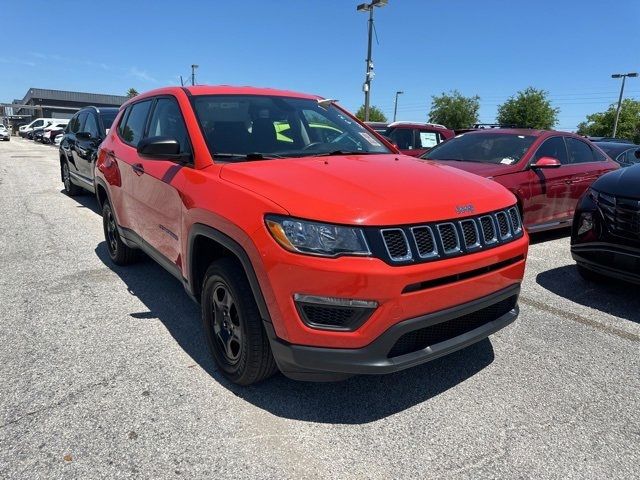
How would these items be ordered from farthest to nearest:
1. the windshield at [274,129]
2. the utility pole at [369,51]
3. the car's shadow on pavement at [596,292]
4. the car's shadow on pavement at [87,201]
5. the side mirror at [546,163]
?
the utility pole at [369,51] < the car's shadow on pavement at [87,201] < the side mirror at [546,163] < the car's shadow on pavement at [596,292] < the windshield at [274,129]

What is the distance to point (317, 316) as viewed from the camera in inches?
88.2

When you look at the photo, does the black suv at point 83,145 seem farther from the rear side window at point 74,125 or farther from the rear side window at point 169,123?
the rear side window at point 169,123

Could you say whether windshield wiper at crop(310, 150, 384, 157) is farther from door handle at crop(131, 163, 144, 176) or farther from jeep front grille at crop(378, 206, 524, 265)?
door handle at crop(131, 163, 144, 176)

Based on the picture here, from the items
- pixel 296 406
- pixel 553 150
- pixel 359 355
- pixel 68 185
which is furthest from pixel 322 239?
pixel 68 185

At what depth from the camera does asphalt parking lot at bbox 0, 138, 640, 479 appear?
7.25 feet

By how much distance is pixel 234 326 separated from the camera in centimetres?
273

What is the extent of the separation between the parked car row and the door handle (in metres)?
0.02

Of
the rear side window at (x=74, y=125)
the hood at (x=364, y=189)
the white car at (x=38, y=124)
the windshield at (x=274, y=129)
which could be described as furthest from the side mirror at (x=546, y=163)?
the white car at (x=38, y=124)

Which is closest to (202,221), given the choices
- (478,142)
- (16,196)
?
(478,142)

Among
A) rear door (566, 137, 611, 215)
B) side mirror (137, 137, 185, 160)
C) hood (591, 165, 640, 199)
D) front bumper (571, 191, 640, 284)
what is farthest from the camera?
rear door (566, 137, 611, 215)

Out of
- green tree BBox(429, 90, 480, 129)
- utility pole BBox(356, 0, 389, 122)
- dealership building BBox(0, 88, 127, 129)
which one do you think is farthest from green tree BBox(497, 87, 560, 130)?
dealership building BBox(0, 88, 127, 129)

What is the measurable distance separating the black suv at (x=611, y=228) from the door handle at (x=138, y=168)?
3918 mm

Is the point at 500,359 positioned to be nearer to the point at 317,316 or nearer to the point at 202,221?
the point at 317,316

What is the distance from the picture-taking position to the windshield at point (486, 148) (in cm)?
631
